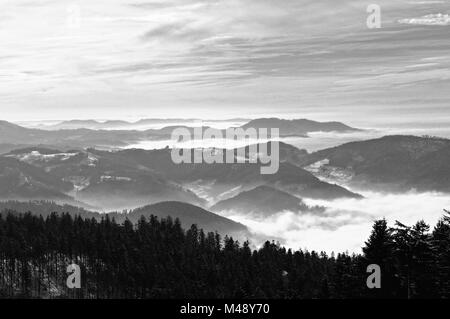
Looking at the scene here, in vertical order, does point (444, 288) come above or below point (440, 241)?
below

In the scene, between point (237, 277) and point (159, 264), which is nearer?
point (237, 277)

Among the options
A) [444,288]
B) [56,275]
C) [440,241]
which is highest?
[440,241]

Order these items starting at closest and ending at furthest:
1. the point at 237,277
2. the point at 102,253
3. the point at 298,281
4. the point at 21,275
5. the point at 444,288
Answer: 1. the point at 444,288
2. the point at 298,281
3. the point at 237,277
4. the point at 21,275
5. the point at 102,253

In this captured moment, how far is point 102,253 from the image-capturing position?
194m

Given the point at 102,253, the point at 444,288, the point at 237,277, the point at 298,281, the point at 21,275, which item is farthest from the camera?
the point at 102,253

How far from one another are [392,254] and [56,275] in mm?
141087

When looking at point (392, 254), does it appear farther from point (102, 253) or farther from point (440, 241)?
point (102, 253)

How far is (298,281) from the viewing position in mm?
152750

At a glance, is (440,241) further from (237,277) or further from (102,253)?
(102,253)
